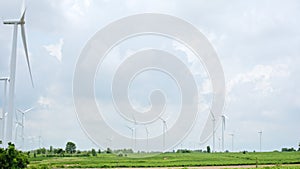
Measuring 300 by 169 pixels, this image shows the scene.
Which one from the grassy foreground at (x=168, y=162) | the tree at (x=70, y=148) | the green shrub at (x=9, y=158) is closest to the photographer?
the green shrub at (x=9, y=158)

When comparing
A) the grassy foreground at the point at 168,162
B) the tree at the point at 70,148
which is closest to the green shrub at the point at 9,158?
the grassy foreground at the point at 168,162

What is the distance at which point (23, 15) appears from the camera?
31.6 meters

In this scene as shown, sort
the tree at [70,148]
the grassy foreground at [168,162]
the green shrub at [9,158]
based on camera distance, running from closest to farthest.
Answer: the green shrub at [9,158]
the grassy foreground at [168,162]
the tree at [70,148]

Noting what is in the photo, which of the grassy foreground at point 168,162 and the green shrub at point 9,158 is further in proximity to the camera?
the grassy foreground at point 168,162

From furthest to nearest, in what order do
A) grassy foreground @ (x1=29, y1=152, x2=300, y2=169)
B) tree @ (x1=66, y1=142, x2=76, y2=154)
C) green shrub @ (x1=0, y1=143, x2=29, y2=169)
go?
tree @ (x1=66, y1=142, x2=76, y2=154), grassy foreground @ (x1=29, y1=152, x2=300, y2=169), green shrub @ (x1=0, y1=143, x2=29, y2=169)

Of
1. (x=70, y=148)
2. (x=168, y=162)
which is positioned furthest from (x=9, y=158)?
(x=70, y=148)

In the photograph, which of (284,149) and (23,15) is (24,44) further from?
(284,149)

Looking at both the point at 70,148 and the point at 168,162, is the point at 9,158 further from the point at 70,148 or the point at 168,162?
the point at 70,148

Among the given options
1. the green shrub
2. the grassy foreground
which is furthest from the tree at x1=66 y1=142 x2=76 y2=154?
the green shrub

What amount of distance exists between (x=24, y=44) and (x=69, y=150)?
4349 inches

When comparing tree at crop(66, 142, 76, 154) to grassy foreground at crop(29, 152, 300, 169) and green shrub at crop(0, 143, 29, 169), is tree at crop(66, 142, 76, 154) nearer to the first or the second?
grassy foreground at crop(29, 152, 300, 169)

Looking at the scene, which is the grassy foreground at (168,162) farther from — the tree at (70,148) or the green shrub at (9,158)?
the tree at (70,148)

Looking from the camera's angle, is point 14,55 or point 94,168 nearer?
point 14,55

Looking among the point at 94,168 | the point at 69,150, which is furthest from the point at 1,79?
the point at 69,150
